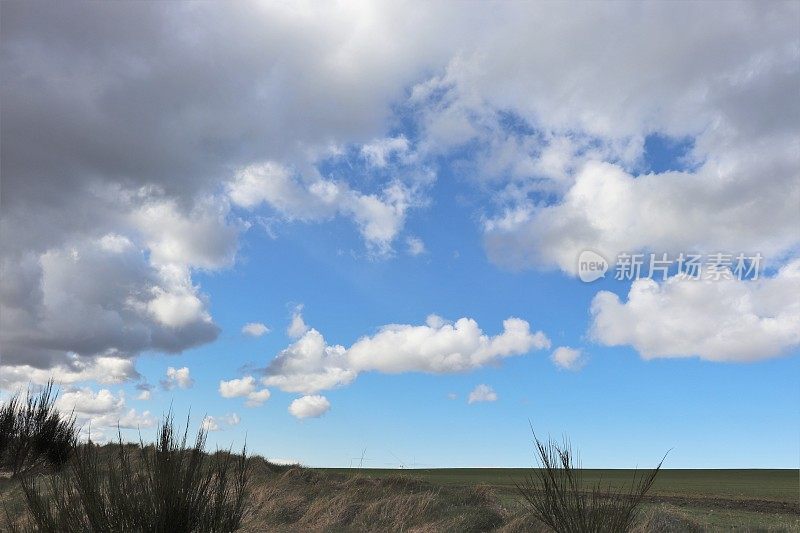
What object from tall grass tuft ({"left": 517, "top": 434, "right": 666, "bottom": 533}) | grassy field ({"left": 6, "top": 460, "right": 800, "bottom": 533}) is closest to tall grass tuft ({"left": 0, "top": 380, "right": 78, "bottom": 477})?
grassy field ({"left": 6, "top": 460, "right": 800, "bottom": 533})

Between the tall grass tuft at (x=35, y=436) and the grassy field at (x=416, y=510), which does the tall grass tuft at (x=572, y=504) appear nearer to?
the grassy field at (x=416, y=510)

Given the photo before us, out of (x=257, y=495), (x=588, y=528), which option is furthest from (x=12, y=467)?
(x=588, y=528)

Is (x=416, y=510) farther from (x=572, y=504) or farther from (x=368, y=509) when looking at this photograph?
(x=572, y=504)

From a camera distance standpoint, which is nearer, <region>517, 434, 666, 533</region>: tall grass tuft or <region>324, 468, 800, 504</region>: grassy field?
<region>517, 434, 666, 533</region>: tall grass tuft

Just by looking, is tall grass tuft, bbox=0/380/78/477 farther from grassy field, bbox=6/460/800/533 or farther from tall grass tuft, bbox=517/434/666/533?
tall grass tuft, bbox=517/434/666/533

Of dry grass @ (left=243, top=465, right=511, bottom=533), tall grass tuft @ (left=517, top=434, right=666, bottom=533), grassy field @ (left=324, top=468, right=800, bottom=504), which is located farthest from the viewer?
grassy field @ (left=324, top=468, right=800, bottom=504)

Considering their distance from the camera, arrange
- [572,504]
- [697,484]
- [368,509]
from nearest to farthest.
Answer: [572,504] → [368,509] → [697,484]

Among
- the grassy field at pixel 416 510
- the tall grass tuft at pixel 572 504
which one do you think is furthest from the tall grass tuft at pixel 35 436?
the tall grass tuft at pixel 572 504

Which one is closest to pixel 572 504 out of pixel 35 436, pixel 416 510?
pixel 416 510

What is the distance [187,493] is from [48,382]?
16817 mm

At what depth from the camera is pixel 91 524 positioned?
623 centimetres

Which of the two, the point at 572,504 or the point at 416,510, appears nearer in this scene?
the point at 572,504

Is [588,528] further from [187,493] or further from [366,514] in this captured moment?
[366,514]

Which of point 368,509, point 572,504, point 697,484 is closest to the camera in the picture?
point 572,504
